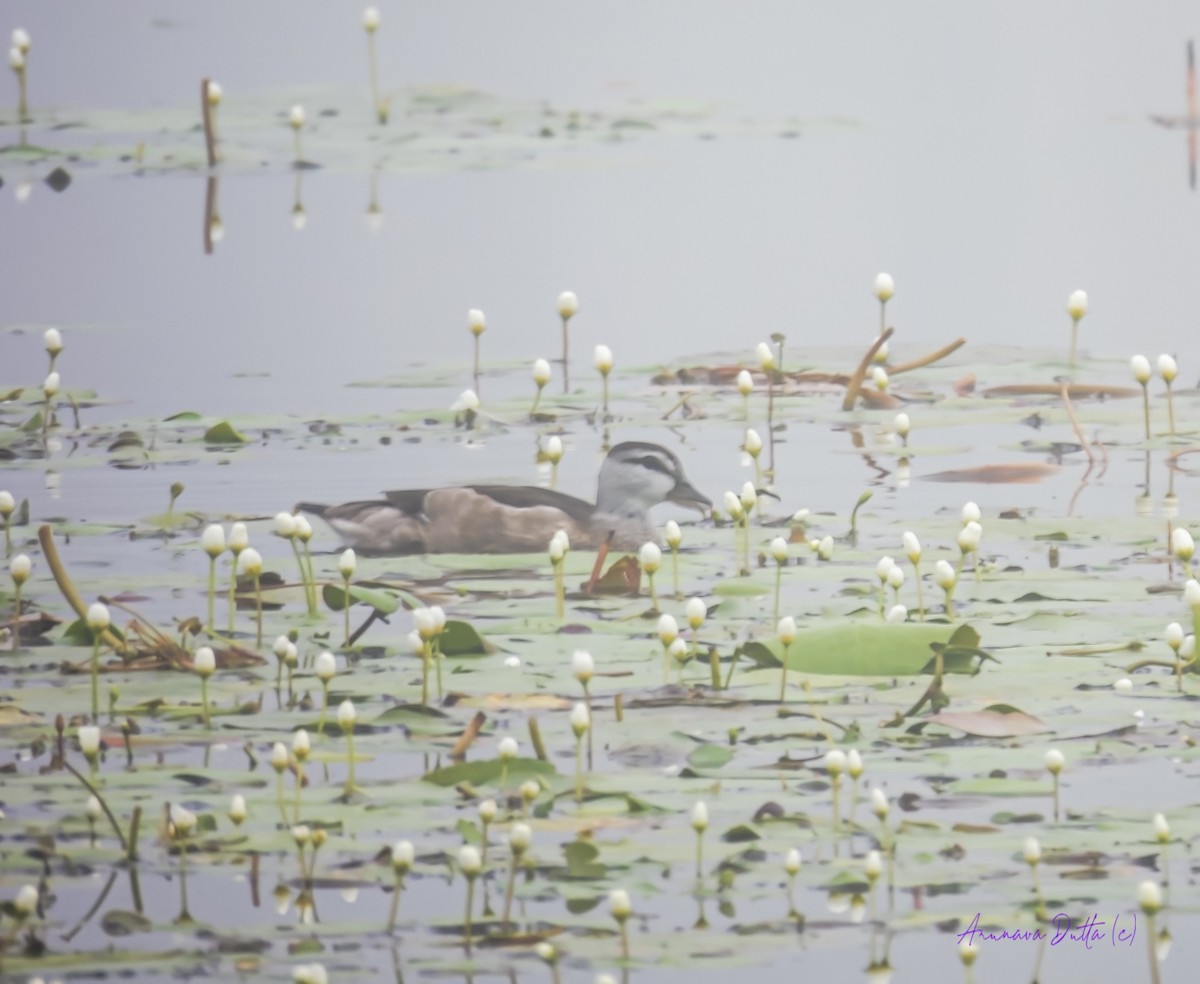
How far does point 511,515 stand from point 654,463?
403 millimetres

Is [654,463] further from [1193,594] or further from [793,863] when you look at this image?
[793,863]

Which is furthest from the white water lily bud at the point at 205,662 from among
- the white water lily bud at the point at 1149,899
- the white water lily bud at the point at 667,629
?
the white water lily bud at the point at 1149,899

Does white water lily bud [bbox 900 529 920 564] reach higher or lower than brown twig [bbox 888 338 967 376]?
lower

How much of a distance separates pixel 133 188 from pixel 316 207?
1.50 metres

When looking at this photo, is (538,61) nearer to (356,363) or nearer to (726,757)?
(356,363)

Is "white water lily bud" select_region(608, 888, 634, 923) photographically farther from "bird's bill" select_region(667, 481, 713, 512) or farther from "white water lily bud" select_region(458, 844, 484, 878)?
"bird's bill" select_region(667, 481, 713, 512)

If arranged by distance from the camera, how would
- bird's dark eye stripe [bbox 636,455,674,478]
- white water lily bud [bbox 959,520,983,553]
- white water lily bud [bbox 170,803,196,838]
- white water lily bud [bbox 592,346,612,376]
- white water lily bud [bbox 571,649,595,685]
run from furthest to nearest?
white water lily bud [bbox 592,346,612,376] → bird's dark eye stripe [bbox 636,455,674,478] → white water lily bud [bbox 959,520,983,553] → white water lily bud [bbox 571,649,595,685] → white water lily bud [bbox 170,803,196,838]

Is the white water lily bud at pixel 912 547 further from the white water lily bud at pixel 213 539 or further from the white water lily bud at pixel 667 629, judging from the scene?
the white water lily bud at pixel 213 539

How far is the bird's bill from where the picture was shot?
609 centimetres

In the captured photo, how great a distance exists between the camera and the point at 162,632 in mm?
5113

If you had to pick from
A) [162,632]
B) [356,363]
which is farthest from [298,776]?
[356,363]

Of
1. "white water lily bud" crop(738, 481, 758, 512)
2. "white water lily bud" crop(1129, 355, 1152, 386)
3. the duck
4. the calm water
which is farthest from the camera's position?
the calm water

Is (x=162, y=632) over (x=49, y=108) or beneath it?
beneath

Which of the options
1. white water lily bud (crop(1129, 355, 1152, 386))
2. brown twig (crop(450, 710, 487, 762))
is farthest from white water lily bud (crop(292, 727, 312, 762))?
white water lily bud (crop(1129, 355, 1152, 386))
